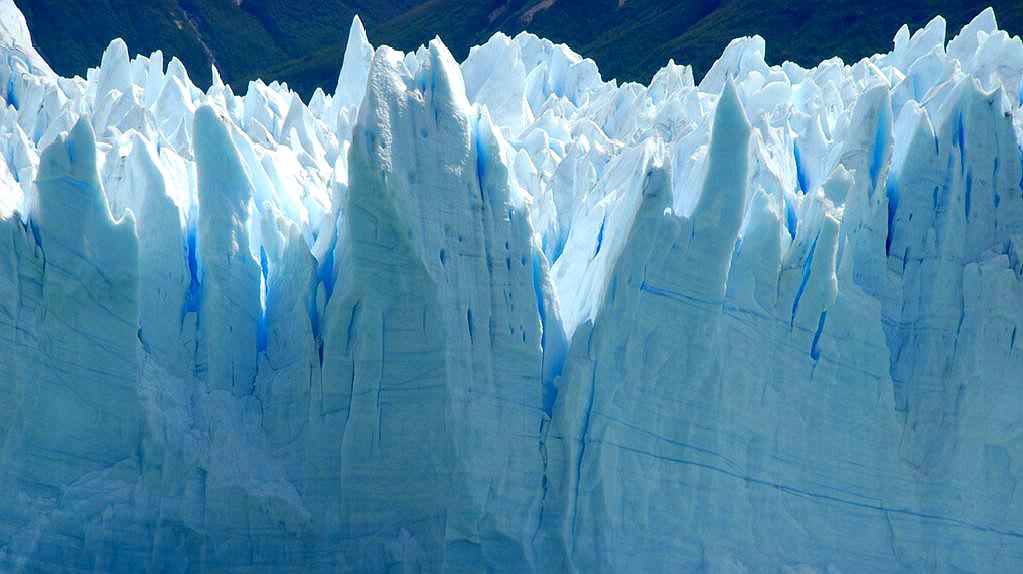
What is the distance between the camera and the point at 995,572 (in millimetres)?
12133

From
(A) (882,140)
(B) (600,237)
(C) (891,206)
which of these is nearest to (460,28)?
(B) (600,237)

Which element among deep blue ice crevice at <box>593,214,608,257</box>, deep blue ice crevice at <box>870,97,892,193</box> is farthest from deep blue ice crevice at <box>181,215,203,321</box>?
deep blue ice crevice at <box>870,97,892,193</box>

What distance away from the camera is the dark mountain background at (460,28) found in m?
35.4

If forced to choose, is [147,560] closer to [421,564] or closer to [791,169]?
[421,564]

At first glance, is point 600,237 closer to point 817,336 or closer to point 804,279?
point 804,279

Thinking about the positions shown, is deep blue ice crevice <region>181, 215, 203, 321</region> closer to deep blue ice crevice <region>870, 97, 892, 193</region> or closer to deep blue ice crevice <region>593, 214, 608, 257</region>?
deep blue ice crevice <region>593, 214, 608, 257</region>

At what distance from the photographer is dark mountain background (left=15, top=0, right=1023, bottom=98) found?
1395 inches

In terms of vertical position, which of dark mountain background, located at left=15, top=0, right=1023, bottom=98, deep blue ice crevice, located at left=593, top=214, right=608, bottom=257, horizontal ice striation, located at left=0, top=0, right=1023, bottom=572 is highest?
dark mountain background, located at left=15, top=0, right=1023, bottom=98

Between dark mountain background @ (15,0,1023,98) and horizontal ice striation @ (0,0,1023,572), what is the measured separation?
22.3 metres

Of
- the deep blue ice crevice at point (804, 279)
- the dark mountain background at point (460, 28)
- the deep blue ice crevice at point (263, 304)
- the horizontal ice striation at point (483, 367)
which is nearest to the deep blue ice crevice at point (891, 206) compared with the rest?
the horizontal ice striation at point (483, 367)

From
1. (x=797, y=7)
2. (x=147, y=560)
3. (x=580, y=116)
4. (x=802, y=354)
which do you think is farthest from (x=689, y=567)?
(x=797, y=7)

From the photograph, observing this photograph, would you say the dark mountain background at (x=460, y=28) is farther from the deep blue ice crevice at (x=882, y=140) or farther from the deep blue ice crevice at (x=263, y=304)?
the deep blue ice crevice at (x=263, y=304)

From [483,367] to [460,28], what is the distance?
38.2 meters

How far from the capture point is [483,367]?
11.4m
